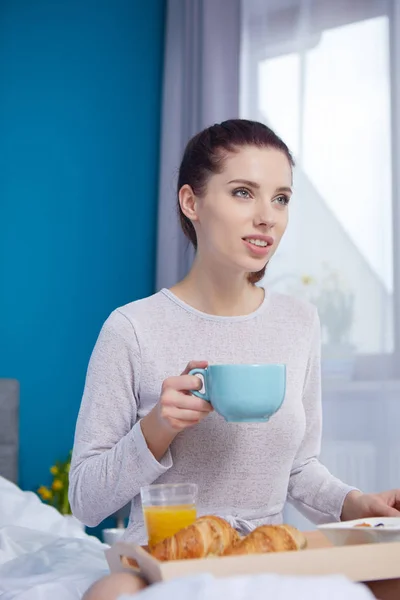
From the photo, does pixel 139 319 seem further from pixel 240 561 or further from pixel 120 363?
pixel 240 561

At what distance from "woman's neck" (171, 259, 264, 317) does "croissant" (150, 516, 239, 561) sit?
2.36 feet

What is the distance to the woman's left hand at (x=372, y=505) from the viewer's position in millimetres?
1307

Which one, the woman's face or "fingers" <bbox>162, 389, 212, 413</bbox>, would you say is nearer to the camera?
"fingers" <bbox>162, 389, 212, 413</bbox>

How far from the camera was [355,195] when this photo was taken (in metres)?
3.21

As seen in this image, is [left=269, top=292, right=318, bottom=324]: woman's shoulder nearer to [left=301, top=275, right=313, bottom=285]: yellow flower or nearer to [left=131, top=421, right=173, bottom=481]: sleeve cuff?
[left=131, top=421, right=173, bottom=481]: sleeve cuff

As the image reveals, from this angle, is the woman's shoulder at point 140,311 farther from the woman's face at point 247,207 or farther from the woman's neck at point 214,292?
the woman's face at point 247,207

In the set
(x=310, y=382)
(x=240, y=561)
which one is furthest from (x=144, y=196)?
(x=240, y=561)

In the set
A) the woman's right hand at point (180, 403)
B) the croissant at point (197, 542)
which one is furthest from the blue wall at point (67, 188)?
the croissant at point (197, 542)

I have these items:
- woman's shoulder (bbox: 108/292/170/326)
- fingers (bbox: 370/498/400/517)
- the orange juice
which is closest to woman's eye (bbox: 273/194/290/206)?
woman's shoulder (bbox: 108/292/170/326)

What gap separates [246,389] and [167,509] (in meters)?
0.18

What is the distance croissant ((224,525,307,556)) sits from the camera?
0.95 metres

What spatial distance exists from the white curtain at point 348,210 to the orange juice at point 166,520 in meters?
2.08

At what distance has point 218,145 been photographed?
5.29 ft

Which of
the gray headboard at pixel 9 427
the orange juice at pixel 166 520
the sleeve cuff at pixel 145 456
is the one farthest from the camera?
the gray headboard at pixel 9 427
